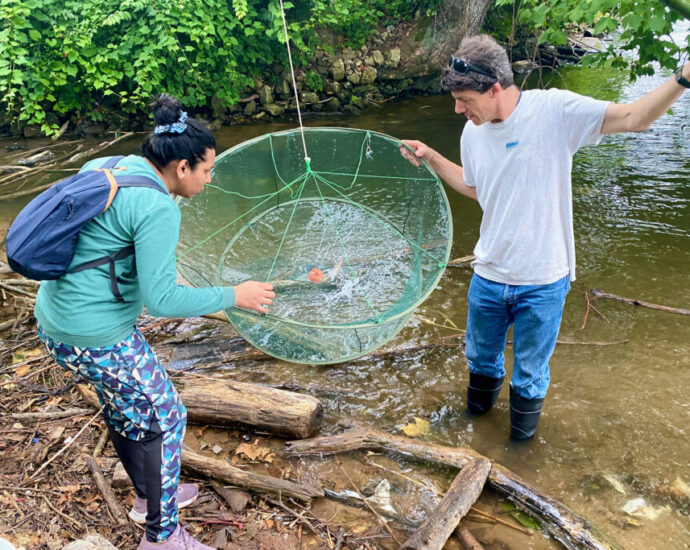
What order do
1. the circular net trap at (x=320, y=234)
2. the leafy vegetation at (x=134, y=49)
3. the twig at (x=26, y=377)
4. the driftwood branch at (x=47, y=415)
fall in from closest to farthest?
1. the driftwood branch at (x=47, y=415)
2. the twig at (x=26, y=377)
3. the circular net trap at (x=320, y=234)
4. the leafy vegetation at (x=134, y=49)

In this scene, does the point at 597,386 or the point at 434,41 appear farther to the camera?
the point at 434,41

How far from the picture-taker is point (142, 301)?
1.56 metres

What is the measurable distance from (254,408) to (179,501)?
553 millimetres

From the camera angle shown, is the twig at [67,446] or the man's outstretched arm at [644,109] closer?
the man's outstretched arm at [644,109]

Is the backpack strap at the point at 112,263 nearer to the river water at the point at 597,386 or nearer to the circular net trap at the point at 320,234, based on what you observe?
the circular net trap at the point at 320,234

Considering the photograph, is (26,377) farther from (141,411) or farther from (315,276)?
(315,276)

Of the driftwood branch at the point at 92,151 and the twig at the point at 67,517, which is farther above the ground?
the driftwood branch at the point at 92,151

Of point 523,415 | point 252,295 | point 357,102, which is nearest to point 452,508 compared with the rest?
point 523,415

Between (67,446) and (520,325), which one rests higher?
(520,325)

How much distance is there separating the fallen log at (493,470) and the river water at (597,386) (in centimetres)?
9

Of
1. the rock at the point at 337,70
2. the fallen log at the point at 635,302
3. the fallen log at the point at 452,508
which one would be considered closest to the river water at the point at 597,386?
the fallen log at the point at 635,302

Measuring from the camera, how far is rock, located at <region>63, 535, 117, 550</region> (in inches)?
64.6

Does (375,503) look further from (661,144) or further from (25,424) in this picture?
(661,144)

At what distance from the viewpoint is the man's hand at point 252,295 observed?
1.61m
